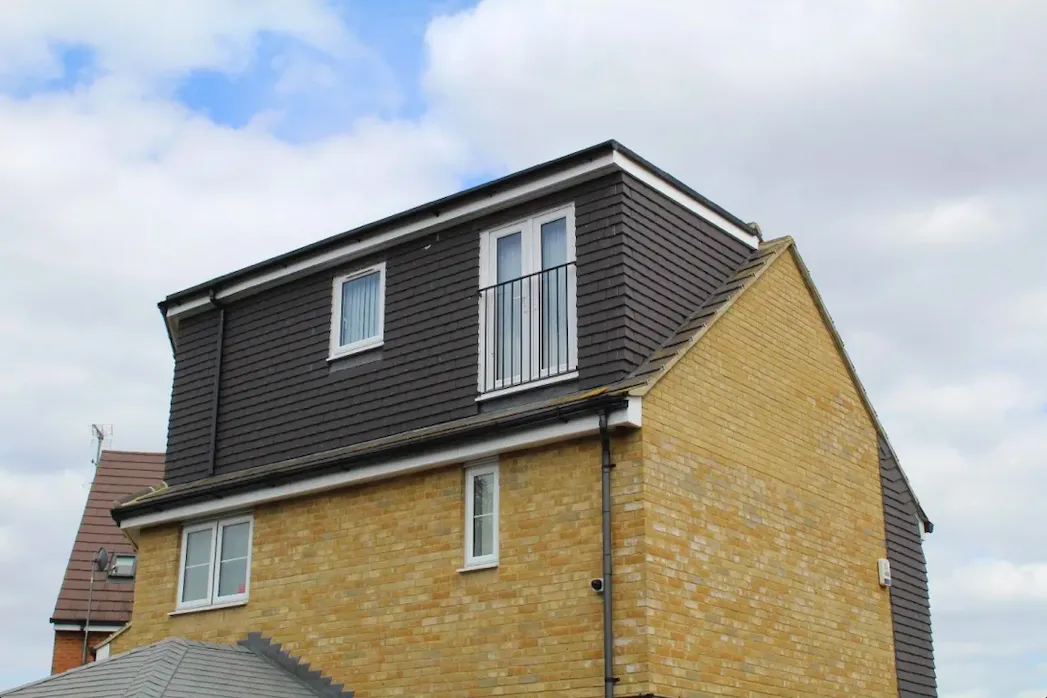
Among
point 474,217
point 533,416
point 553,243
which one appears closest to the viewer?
point 533,416

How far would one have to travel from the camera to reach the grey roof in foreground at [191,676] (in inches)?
542

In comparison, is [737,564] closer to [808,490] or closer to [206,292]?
[808,490]

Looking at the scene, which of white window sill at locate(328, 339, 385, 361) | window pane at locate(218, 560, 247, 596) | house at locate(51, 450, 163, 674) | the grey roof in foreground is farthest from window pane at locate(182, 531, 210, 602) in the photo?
house at locate(51, 450, 163, 674)

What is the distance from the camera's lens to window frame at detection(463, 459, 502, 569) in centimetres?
1386

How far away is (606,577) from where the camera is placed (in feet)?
41.5

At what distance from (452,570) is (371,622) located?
4.17 ft

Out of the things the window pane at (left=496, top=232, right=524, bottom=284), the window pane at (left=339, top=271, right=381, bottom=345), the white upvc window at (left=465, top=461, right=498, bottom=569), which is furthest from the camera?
the window pane at (left=339, top=271, right=381, bottom=345)

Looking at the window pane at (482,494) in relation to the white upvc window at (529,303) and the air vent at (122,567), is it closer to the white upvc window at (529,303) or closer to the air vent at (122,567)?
the white upvc window at (529,303)

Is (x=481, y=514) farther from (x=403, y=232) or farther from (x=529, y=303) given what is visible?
(x=403, y=232)

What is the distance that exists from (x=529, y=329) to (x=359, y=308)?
9.97 ft

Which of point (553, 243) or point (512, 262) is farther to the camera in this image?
point (512, 262)

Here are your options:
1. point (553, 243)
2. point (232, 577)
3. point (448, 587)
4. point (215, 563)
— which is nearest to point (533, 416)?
point (448, 587)

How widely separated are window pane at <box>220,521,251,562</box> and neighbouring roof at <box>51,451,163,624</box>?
987 cm

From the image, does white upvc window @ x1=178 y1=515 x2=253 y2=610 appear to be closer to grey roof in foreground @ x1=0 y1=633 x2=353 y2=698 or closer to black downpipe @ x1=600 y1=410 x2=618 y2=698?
grey roof in foreground @ x1=0 y1=633 x2=353 y2=698
